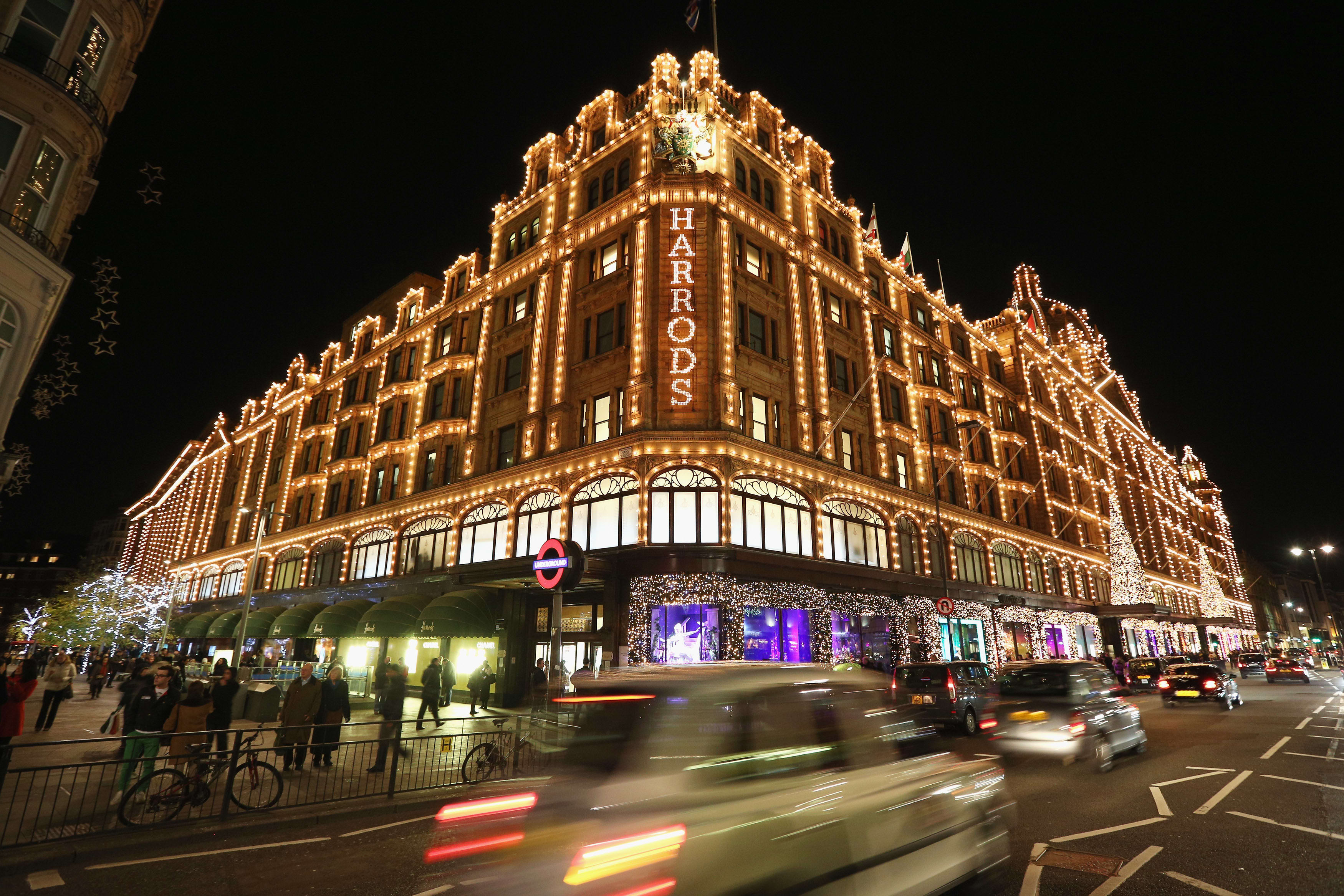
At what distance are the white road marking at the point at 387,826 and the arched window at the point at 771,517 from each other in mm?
14509

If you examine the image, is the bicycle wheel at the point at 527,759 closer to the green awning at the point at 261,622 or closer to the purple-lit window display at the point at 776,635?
the purple-lit window display at the point at 776,635

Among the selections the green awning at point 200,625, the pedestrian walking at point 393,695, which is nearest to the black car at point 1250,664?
the pedestrian walking at point 393,695

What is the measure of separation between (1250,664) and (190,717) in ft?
206

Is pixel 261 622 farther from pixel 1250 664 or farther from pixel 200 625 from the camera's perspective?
pixel 1250 664

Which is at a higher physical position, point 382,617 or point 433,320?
point 433,320

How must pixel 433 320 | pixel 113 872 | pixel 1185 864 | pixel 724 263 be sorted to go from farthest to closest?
pixel 433 320 → pixel 724 263 → pixel 113 872 → pixel 1185 864

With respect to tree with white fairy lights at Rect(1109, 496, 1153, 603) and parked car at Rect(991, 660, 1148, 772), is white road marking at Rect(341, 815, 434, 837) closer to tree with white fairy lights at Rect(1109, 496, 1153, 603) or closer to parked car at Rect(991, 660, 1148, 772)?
parked car at Rect(991, 660, 1148, 772)

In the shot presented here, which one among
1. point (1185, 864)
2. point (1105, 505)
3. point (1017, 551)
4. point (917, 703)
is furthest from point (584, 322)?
point (1105, 505)

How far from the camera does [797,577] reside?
80.1 feet

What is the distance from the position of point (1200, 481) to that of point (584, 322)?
11065 cm

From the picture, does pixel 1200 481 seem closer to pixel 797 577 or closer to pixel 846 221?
pixel 846 221

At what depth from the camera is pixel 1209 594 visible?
2859 inches

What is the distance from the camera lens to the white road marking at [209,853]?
7.44 metres

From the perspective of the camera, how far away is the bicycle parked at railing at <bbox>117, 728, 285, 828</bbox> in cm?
878
